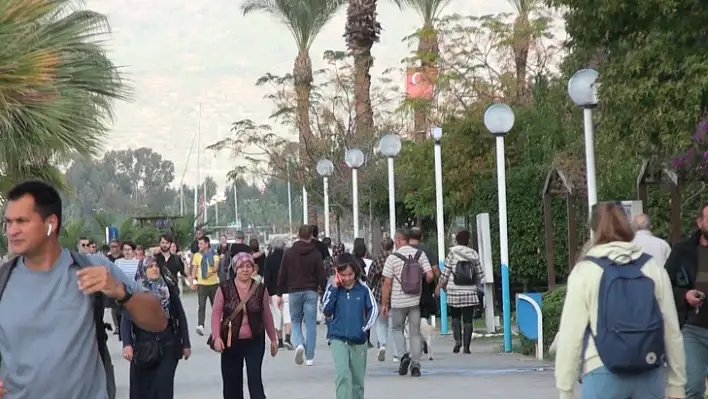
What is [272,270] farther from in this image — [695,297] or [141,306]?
[141,306]

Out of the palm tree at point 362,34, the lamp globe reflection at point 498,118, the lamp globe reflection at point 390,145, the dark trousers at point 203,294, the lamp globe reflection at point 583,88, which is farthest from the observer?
the palm tree at point 362,34

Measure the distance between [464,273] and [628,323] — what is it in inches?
489

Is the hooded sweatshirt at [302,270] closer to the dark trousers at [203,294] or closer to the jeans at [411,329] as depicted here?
the jeans at [411,329]

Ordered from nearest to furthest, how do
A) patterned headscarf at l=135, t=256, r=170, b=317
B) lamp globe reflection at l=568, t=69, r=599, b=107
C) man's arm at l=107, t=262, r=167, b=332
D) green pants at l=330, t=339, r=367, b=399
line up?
man's arm at l=107, t=262, r=167, b=332 → patterned headscarf at l=135, t=256, r=170, b=317 → green pants at l=330, t=339, r=367, b=399 → lamp globe reflection at l=568, t=69, r=599, b=107

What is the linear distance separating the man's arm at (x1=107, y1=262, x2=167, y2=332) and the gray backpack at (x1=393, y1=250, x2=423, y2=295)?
414 inches

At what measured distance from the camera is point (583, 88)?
13.4 m

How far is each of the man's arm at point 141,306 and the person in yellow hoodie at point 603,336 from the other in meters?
2.16

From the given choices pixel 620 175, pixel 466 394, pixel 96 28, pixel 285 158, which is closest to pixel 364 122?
pixel 285 158

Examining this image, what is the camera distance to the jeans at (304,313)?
17.2 meters

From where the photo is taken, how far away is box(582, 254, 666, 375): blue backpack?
245 inches

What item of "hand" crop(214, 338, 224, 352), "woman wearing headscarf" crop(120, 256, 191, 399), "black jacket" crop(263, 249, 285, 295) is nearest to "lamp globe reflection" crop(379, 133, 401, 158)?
"black jacket" crop(263, 249, 285, 295)

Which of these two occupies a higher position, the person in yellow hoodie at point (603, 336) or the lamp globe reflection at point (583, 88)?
the lamp globe reflection at point (583, 88)

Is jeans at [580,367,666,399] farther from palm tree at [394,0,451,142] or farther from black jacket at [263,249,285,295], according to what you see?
palm tree at [394,0,451,142]

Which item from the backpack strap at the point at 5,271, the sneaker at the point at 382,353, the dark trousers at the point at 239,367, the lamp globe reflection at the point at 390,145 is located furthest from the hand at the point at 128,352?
the lamp globe reflection at the point at 390,145
